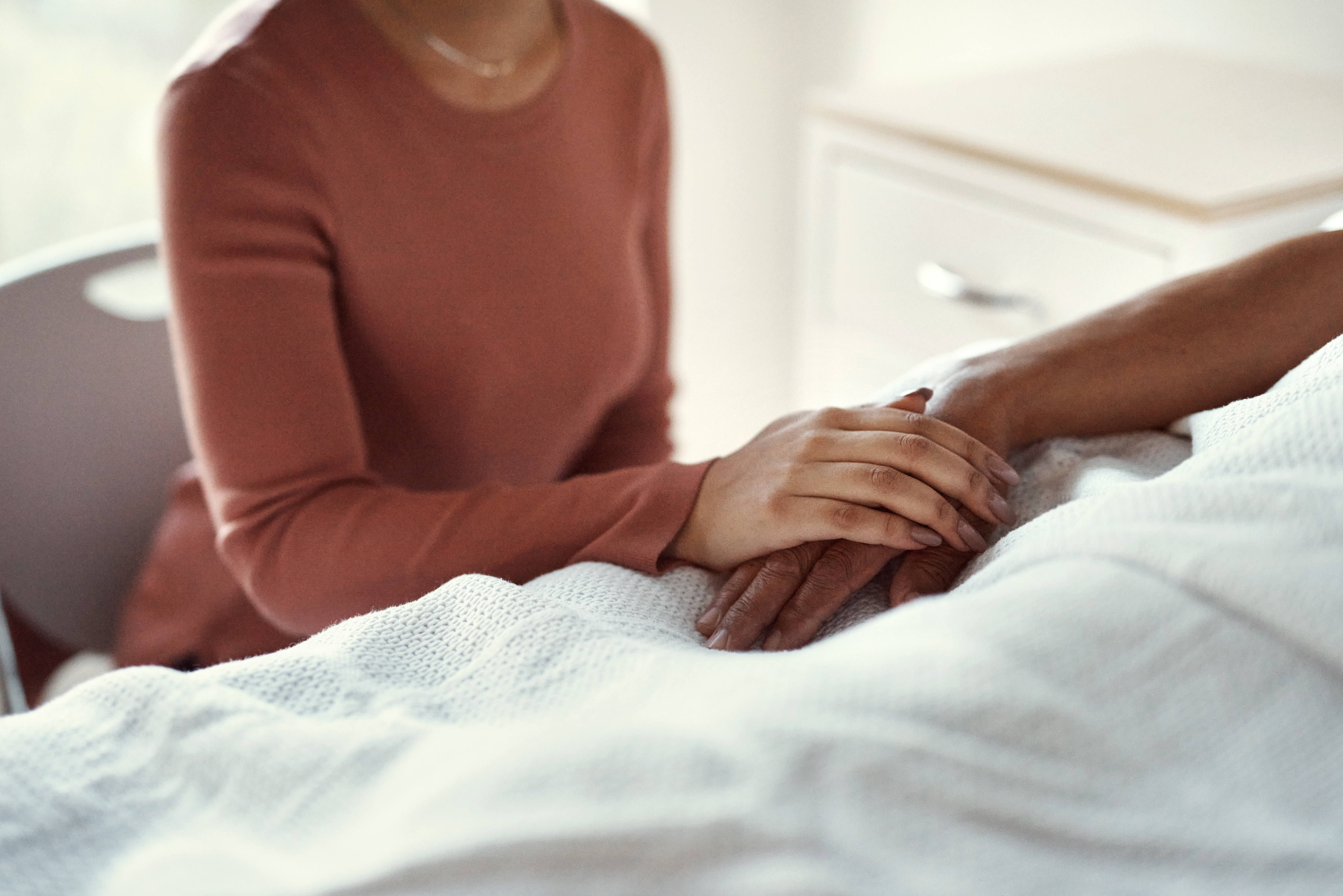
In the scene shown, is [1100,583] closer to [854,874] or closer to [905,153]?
[854,874]

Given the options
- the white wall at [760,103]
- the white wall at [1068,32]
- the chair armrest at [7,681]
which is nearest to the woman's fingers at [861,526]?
the chair armrest at [7,681]

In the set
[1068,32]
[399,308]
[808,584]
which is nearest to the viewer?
[808,584]

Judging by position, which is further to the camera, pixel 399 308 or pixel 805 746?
pixel 399 308

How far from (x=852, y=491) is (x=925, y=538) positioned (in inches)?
1.7

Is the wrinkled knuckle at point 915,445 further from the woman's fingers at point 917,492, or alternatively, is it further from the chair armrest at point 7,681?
the chair armrest at point 7,681

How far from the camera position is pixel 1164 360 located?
620mm

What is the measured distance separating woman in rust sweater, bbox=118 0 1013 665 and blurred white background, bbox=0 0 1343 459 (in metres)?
0.71

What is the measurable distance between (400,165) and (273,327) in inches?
6.5

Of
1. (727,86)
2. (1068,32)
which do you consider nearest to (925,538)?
(1068,32)

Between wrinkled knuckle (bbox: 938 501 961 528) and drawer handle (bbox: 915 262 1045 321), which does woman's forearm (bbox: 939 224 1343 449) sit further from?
drawer handle (bbox: 915 262 1045 321)

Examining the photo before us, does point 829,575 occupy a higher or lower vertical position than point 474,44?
lower

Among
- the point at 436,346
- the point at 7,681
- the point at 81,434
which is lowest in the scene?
the point at 7,681

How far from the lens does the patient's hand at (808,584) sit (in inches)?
20.2

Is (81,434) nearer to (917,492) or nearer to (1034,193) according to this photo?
(917,492)
